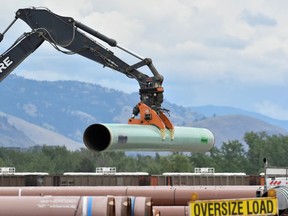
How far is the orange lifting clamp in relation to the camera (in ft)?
89.0

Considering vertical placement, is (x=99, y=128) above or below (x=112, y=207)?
above

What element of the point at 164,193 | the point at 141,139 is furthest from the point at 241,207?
the point at 164,193

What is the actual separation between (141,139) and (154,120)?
49.0 inches

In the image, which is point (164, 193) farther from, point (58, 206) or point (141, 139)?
point (58, 206)

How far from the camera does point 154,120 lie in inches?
1075

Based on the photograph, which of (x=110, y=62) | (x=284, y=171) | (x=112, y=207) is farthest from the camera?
(x=110, y=62)

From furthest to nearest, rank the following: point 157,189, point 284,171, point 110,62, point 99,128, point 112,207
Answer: point 157,189 → point 110,62 → point 284,171 → point 99,128 → point 112,207

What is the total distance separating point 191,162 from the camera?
19462 cm

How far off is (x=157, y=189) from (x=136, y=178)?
138 ft

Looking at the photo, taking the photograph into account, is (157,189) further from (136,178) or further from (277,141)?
(277,141)

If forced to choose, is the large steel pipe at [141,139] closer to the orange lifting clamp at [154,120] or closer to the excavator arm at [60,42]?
the orange lifting clamp at [154,120]

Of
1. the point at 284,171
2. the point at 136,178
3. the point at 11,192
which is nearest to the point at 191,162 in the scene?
the point at 136,178

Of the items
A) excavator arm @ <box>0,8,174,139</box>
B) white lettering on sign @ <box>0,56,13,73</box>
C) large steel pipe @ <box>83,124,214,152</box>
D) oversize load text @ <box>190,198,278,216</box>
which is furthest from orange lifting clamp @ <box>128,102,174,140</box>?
white lettering on sign @ <box>0,56,13,73</box>

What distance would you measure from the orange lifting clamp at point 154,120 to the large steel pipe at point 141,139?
0.13 metres
